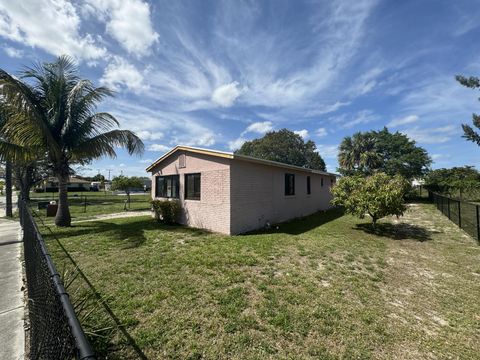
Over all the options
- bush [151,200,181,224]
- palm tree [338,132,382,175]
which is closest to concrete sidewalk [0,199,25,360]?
bush [151,200,181,224]

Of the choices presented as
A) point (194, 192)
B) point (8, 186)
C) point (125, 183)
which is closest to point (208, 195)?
point (194, 192)

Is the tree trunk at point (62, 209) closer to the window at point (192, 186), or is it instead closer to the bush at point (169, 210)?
the bush at point (169, 210)

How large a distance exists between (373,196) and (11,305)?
407 inches

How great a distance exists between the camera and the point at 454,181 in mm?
23188

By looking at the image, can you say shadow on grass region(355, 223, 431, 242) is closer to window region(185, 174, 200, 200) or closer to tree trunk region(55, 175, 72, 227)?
window region(185, 174, 200, 200)

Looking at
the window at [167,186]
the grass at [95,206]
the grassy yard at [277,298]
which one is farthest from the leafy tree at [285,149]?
the grassy yard at [277,298]

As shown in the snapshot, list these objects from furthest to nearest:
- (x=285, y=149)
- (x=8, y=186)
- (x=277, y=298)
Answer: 1. (x=285, y=149)
2. (x=8, y=186)
3. (x=277, y=298)

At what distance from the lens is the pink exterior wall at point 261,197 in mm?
8883

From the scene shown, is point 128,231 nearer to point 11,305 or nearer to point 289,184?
point 11,305

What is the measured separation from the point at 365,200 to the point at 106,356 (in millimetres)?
9139

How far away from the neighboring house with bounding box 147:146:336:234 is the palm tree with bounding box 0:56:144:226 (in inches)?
109

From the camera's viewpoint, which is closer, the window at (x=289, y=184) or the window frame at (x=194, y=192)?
the window frame at (x=194, y=192)

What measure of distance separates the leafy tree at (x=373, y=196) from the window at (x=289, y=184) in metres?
2.62

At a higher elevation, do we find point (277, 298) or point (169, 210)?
point (169, 210)
